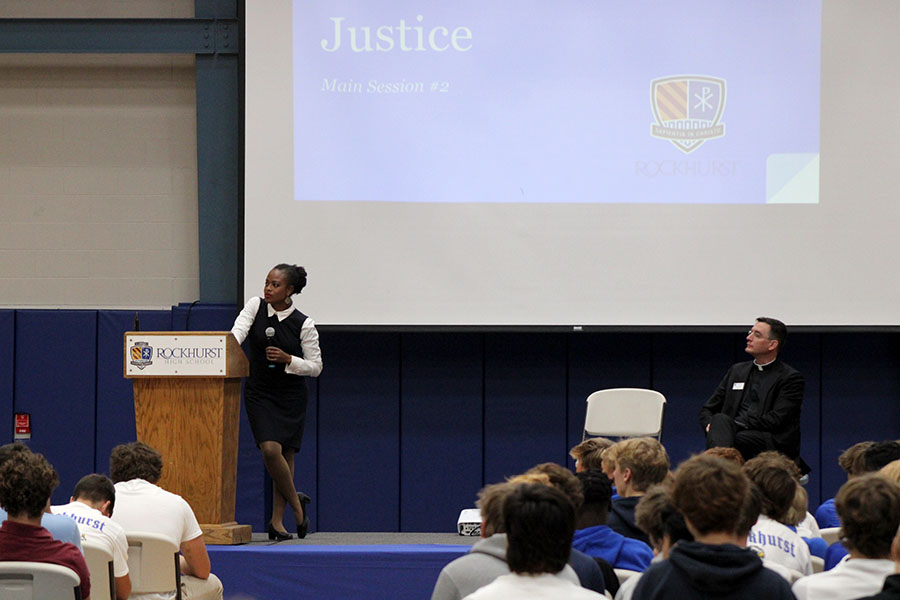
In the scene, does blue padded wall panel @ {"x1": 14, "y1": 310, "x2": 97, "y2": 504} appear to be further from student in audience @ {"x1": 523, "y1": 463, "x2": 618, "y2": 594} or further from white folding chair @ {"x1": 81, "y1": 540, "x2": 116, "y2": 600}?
student in audience @ {"x1": 523, "y1": 463, "x2": 618, "y2": 594}

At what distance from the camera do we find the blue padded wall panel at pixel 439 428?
670cm

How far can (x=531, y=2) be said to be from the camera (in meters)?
6.45

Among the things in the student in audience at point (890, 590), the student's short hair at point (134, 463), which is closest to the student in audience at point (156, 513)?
the student's short hair at point (134, 463)

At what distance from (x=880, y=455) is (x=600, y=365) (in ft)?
9.50

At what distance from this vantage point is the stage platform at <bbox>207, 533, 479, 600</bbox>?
4.88 metres

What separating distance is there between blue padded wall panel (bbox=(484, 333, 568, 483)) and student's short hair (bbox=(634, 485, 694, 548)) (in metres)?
4.00

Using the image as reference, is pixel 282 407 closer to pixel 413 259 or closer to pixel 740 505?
pixel 413 259

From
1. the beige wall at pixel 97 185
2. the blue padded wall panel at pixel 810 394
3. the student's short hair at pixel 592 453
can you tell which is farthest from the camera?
the beige wall at pixel 97 185

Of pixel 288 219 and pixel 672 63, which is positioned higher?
pixel 672 63

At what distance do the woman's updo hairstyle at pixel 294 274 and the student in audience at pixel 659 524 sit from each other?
295 cm

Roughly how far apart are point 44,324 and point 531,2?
3.67 m

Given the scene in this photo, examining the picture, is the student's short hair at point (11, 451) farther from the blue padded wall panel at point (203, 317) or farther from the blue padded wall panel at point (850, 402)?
the blue padded wall panel at point (850, 402)

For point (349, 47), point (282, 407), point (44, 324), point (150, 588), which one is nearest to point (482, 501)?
point (150, 588)

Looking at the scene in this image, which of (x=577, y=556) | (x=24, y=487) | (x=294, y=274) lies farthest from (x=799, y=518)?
(x=294, y=274)
